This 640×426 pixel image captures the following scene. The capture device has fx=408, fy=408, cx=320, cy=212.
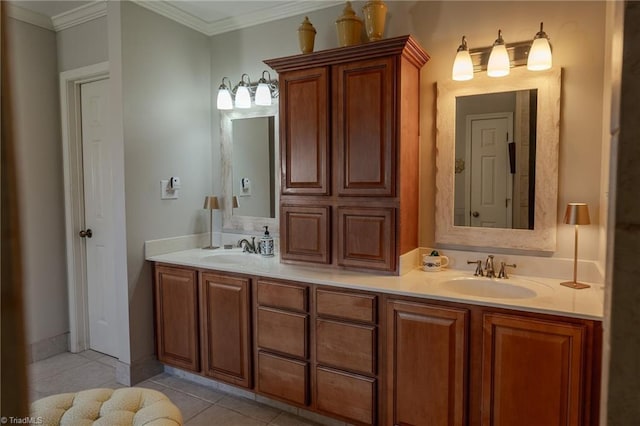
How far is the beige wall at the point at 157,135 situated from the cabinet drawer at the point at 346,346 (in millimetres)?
1424

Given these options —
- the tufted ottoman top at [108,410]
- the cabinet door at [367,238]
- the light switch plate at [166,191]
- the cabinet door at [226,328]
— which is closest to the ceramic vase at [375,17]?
the cabinet door at [367,238]

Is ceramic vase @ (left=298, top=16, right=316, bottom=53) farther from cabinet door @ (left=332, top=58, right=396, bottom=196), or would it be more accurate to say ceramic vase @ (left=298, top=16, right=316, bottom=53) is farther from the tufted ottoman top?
the tufted ottoman top

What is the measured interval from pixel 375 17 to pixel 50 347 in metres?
3.52

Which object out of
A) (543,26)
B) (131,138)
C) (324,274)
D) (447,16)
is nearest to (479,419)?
(324,274)

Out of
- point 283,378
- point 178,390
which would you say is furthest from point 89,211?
point 283,378

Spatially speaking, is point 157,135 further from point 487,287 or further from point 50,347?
point 487,287

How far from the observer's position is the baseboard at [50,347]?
3266 mm

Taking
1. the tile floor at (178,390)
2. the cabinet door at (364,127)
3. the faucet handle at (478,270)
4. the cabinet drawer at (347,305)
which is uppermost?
the cabinet door at (364,127)

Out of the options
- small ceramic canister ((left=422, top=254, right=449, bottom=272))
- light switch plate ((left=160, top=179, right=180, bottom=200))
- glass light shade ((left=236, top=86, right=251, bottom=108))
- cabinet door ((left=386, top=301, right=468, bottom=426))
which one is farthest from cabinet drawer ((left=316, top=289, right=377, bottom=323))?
glass light shade ((left=236, top=86, right=251, bottom=108))

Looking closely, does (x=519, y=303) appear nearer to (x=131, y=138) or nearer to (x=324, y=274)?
(x=324, y=274)

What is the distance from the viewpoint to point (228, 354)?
2658 mm

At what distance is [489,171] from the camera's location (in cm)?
243

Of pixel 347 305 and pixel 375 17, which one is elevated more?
pixel 375 17

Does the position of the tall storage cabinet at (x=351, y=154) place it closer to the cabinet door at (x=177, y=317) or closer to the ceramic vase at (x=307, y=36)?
the ceramic vase at (x=307, y=36)
